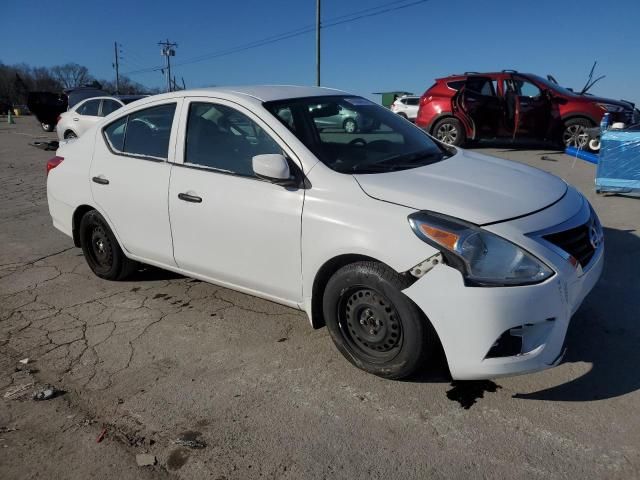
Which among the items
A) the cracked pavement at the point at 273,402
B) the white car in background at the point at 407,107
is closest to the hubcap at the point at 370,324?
the cracked pavement at the point at 273,402

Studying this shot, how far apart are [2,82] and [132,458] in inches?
3657

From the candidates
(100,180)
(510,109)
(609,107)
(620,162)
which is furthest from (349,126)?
(609,107)

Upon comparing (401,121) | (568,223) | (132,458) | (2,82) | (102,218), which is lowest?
(132,458)

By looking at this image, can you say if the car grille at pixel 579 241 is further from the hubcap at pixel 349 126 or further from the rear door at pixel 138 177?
the rear door at pixel 138 177

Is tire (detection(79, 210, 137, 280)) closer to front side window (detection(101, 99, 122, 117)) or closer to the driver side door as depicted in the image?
the driver side door

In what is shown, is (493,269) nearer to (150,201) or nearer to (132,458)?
(132,458)

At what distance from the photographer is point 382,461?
90.6 inches

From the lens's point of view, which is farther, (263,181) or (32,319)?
(32,319)

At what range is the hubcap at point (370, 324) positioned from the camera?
276 cm

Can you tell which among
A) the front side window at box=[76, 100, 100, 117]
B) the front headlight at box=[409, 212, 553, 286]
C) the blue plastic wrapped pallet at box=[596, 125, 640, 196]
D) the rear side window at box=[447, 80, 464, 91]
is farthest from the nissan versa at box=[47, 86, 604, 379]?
the front side window at box=[76, 100, 100, 117]

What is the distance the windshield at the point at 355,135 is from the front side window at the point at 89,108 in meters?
11.3

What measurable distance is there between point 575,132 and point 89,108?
39.1ft

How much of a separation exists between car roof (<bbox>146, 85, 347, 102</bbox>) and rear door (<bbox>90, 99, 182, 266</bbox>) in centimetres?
19

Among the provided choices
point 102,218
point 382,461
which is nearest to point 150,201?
point 102,218
